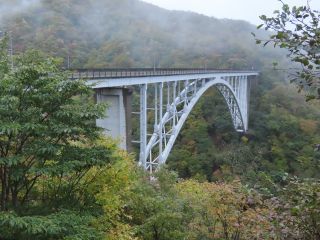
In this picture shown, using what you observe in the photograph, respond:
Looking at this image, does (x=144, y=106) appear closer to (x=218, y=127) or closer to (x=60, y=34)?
(x=218, y=127)

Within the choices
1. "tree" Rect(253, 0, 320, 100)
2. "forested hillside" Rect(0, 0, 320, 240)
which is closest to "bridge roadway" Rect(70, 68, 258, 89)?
"forested hillside" Rect(0, 0, 320, 240)

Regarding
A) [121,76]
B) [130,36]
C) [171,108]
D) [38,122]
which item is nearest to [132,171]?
[38,122]

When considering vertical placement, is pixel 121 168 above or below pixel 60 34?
below

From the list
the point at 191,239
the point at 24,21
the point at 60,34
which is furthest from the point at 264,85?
the point at 191,239

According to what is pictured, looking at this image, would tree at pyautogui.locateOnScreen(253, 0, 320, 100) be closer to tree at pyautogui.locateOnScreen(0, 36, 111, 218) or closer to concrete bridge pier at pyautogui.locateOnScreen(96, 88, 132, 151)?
tree at pyautogui.locateOnScreen(0, 36, 111, 218)

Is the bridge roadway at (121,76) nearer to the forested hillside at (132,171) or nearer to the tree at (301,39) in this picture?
the forested hillside at (132,171)

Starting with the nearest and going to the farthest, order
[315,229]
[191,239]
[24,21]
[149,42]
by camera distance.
Result: 1. [315,229]
2. [191,239]
3. [24,21]
4. [149,42]
